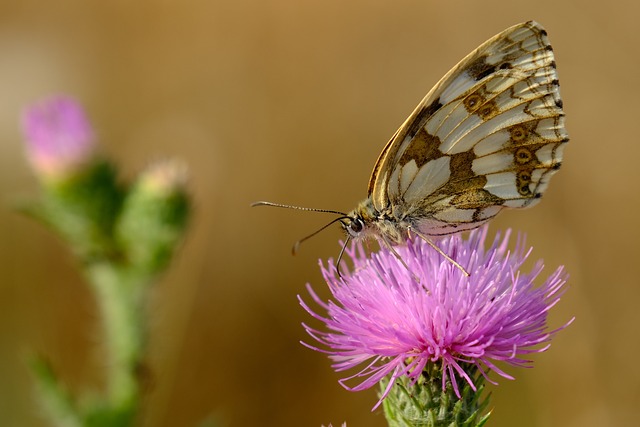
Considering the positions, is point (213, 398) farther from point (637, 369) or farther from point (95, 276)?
point (637, 369)

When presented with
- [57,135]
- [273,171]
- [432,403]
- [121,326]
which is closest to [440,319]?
[432,403]

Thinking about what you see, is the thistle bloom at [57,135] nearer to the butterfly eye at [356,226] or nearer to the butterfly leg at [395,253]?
the butterfly eye at [356,226]

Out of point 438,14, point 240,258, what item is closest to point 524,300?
point 240,258

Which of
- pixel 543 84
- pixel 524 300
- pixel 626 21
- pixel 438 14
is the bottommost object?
pixel 524 300

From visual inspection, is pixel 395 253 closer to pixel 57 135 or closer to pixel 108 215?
pixel 108 215

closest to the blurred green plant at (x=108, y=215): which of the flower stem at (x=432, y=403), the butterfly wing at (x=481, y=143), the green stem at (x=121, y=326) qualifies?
the green stem at (x=121, y=326)

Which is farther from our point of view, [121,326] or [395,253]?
[121,326]

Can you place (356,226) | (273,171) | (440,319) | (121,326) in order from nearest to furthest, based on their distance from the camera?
(440,319) < (356,226) < (121,326) < (273,171)
